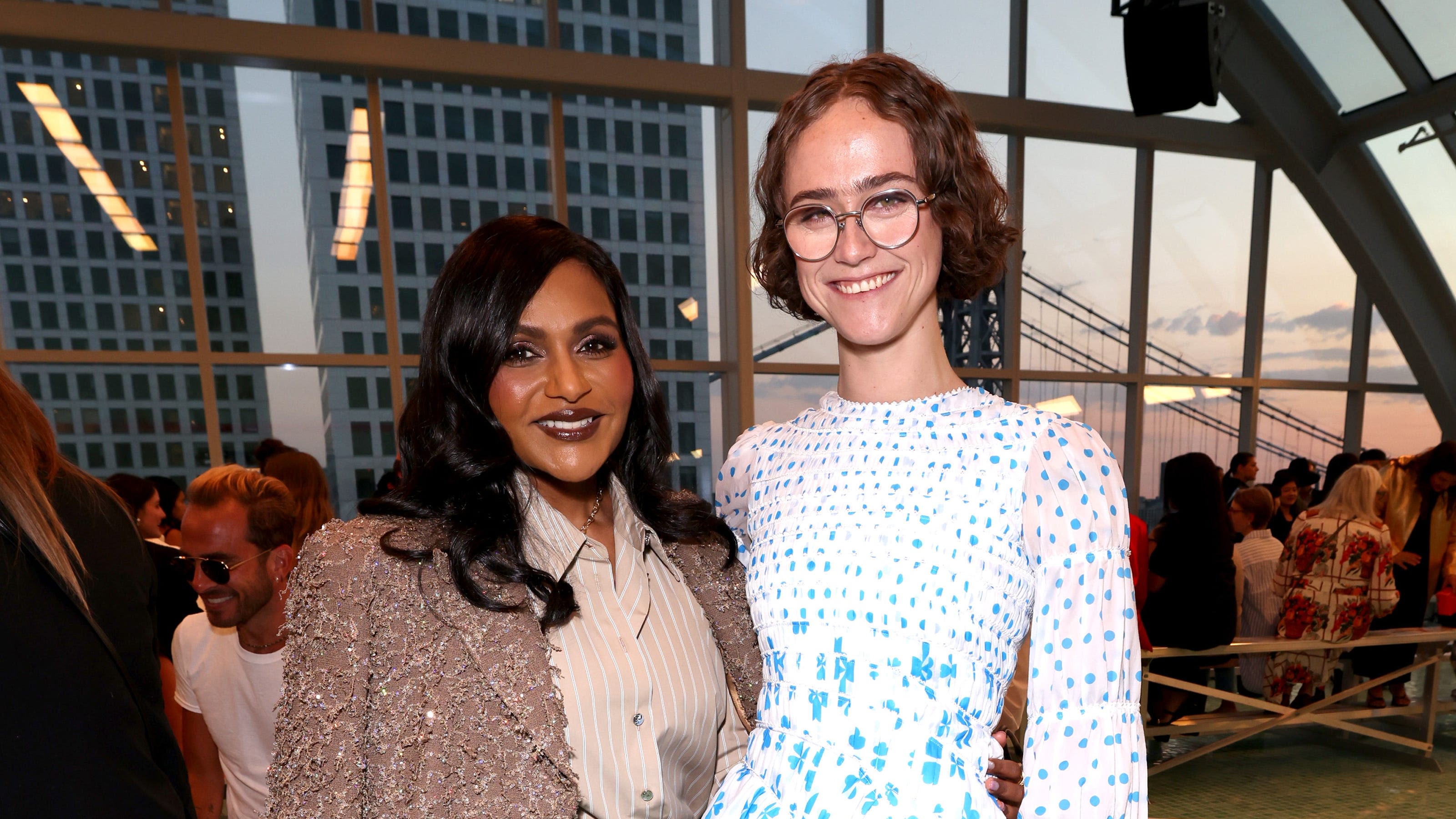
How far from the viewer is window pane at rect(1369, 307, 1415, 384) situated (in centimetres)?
902

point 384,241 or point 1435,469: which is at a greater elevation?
point 384,241

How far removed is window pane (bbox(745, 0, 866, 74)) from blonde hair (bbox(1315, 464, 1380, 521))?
4729 mm

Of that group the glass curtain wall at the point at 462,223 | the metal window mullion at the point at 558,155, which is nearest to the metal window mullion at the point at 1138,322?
the glass curtain wall at the point at 462,223

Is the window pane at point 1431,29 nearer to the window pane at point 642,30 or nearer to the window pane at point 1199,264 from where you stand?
the window pane at point 1199,264

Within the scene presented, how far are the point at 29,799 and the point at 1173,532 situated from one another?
4.19 m

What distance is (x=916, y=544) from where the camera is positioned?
103 centimetres

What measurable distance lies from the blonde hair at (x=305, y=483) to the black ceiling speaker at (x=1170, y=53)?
20.0ft

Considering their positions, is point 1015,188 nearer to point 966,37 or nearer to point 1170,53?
point 966,37

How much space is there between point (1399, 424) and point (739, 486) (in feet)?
36.8

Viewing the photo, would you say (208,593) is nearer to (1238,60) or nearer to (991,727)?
(991,727)

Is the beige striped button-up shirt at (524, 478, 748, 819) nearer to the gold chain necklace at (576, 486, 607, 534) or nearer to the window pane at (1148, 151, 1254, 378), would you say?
the gold chain necklace at (576, 486, 607, 534)

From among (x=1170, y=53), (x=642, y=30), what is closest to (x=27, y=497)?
(x=642, y=30)

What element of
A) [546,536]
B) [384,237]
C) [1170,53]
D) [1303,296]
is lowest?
[546,536]

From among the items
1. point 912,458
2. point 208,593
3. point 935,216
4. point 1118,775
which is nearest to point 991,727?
point 1118,775
